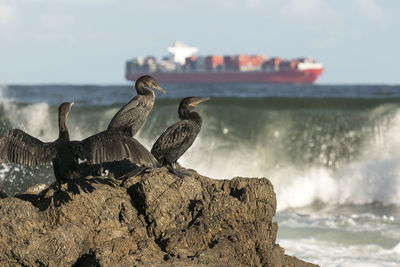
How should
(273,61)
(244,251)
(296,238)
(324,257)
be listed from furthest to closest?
1. (273,61)
2. (296,238)
3. (324,257)
4. (244,251)

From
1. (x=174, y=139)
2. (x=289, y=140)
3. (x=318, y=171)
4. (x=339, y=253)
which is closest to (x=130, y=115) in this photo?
(x=174, y=139)

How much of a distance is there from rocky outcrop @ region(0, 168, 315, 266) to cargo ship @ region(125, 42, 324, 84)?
97.4 meters

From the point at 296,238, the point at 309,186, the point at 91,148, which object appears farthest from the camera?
the point at 309,186

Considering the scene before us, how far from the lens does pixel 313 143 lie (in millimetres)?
21391

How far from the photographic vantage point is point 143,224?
6410 millimetres

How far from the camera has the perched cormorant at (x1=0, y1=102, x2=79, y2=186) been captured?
6.76 m

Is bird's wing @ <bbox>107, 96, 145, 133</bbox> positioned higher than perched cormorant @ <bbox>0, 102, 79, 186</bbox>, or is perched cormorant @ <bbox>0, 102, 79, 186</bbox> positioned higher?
bird's wing @ <bbox>107, 96, 145, 133</bbox>

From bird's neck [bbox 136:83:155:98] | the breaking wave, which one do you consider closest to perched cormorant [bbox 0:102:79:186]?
bird's neck [bbox 136:83:155:98]

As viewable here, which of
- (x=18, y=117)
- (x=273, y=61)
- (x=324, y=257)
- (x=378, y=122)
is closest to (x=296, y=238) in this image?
(x=324, y=257)

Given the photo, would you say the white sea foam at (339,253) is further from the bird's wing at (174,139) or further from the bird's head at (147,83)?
the bird's head at (147,83)

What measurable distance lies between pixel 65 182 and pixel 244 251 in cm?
181

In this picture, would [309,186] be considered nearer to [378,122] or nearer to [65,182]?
[378,122]

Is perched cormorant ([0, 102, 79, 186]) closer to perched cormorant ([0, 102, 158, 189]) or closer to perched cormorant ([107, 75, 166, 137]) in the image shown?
perched cormorant ([0, 102, 158, 189])

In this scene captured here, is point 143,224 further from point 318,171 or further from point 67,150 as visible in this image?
point 318,171
